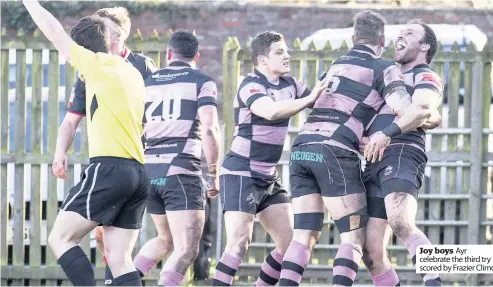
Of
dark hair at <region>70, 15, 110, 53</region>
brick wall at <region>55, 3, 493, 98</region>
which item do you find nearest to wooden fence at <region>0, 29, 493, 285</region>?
dark hair at <region>70, 15, 110, 53</region>

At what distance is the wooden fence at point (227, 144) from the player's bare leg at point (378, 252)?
284 centimetres

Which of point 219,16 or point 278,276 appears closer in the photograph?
point 278,276

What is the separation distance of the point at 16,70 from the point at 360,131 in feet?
13.5

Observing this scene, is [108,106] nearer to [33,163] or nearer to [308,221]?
[308,221]

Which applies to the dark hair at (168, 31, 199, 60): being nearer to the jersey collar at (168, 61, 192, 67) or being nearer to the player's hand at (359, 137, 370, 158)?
the jersey collar at (168, 61, 192, 67)

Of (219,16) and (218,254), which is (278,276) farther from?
(219,16)

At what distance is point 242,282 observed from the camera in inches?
491

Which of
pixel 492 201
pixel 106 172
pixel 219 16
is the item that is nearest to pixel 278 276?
pixel 106 172

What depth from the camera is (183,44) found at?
10102 millimetres

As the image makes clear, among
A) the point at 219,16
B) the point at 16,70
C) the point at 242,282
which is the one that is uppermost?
the point at 219,16

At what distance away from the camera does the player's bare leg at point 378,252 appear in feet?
31.2

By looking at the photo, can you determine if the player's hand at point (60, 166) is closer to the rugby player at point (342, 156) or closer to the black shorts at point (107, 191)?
the black shorts at point (107, 191)

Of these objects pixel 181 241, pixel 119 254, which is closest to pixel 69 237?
pixel 119 254

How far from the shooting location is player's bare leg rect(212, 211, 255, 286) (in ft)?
32.2
